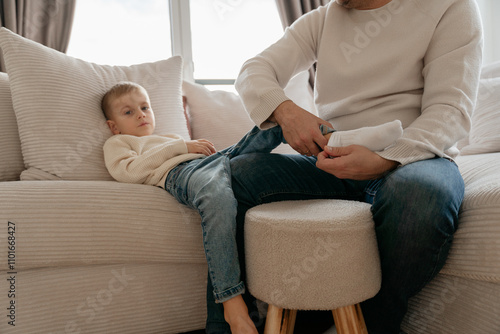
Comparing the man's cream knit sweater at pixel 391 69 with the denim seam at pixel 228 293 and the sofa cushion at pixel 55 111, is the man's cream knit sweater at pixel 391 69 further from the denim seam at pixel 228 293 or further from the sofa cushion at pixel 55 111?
the sofa cushion at pixel 55 111

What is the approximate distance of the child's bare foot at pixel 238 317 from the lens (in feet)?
2.96

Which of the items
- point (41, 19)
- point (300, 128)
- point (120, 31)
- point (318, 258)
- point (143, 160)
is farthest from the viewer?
point (120, 31)

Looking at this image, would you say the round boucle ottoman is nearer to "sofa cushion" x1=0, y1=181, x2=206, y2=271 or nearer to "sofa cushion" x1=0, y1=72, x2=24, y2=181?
"sofa cushion" x1=0, y1=181, x2=206, y2=271

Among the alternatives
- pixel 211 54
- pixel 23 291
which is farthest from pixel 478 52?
pixel 211 54

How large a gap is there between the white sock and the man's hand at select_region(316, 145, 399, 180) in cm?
2

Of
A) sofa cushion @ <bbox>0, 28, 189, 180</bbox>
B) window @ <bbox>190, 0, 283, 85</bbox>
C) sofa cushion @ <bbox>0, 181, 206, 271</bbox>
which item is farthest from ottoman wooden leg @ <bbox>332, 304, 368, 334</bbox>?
window @ <bbox>190, 0, 283, 85</bbox>

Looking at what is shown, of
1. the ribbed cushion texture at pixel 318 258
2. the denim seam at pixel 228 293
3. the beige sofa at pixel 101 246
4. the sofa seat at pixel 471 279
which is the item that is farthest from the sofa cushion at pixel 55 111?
the sofa seat at pixel 471 279

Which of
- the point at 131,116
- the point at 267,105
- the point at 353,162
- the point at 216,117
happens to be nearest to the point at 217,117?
the point at 216,117

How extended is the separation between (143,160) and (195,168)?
0.74ft

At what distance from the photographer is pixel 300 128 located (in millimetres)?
1054

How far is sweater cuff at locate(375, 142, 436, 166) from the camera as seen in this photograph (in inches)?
37.8

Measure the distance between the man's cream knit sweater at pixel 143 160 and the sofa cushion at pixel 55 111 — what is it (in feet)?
0.27

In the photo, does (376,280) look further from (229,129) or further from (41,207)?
(229,129)

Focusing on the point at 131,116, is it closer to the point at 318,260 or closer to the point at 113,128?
the point at 113,128
